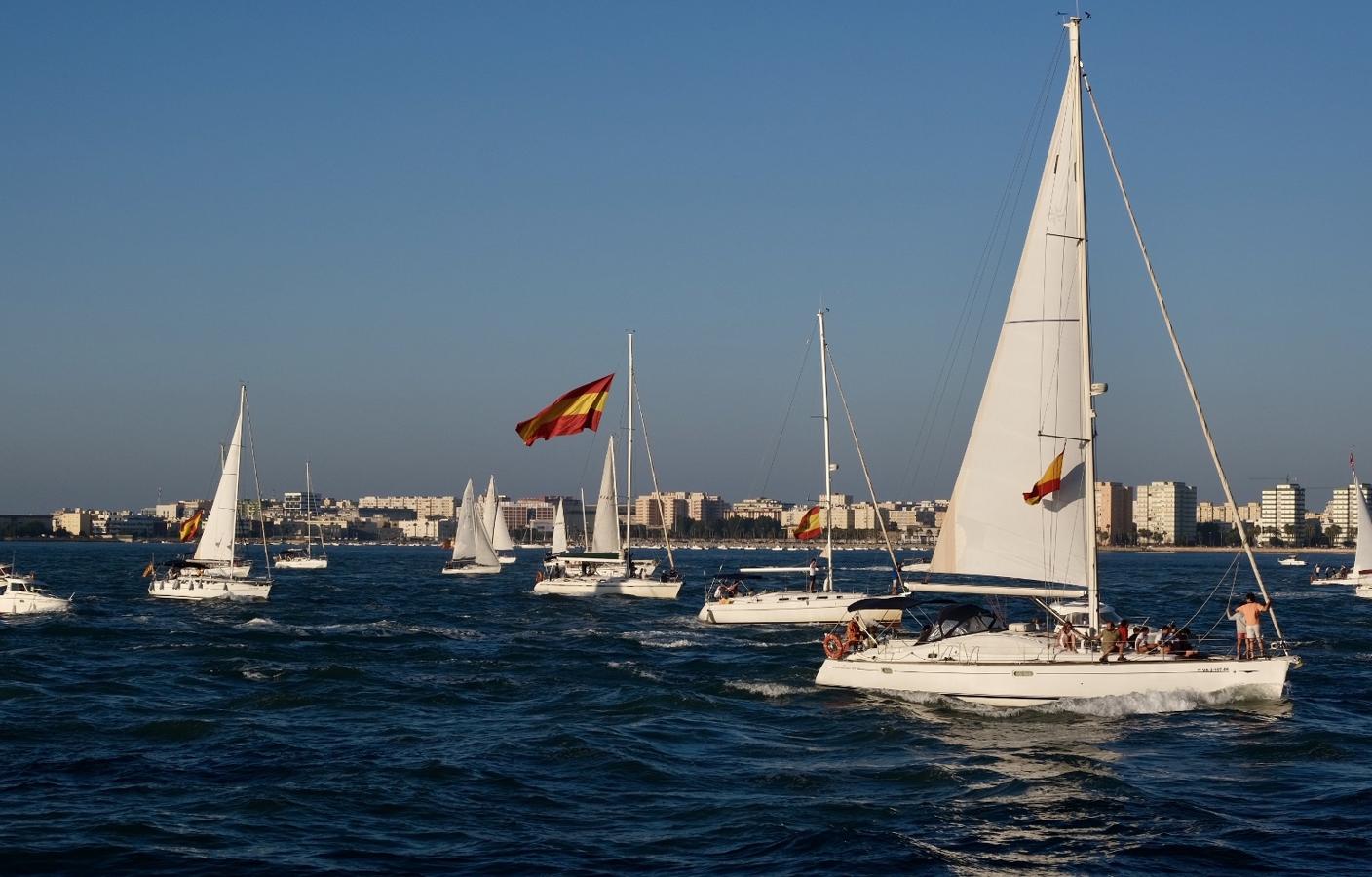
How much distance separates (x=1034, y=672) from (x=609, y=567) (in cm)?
5096

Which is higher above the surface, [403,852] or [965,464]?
[965,464]

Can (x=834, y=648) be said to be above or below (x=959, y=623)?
below

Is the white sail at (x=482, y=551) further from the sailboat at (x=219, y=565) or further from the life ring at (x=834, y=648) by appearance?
the life ring at (x=834, y=648)

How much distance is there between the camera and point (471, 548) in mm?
119500

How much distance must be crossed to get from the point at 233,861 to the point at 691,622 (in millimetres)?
39905

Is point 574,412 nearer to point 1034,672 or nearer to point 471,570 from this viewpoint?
point 1034,672

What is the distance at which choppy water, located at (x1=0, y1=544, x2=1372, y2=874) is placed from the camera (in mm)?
18812

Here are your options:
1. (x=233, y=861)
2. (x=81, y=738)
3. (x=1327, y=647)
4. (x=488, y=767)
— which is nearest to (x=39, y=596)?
(x=81, y=738)

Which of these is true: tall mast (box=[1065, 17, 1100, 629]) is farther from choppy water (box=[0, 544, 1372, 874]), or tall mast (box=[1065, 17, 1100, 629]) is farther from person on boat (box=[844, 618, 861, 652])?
person on boat (box=[844, 618, 861, 652])

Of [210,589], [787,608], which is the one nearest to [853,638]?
[787,608]

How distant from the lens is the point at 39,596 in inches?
2286

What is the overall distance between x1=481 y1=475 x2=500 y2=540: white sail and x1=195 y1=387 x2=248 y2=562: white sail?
54.4m

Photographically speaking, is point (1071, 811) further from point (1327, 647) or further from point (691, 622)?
point (691, 622)

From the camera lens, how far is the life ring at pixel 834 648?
109ft
